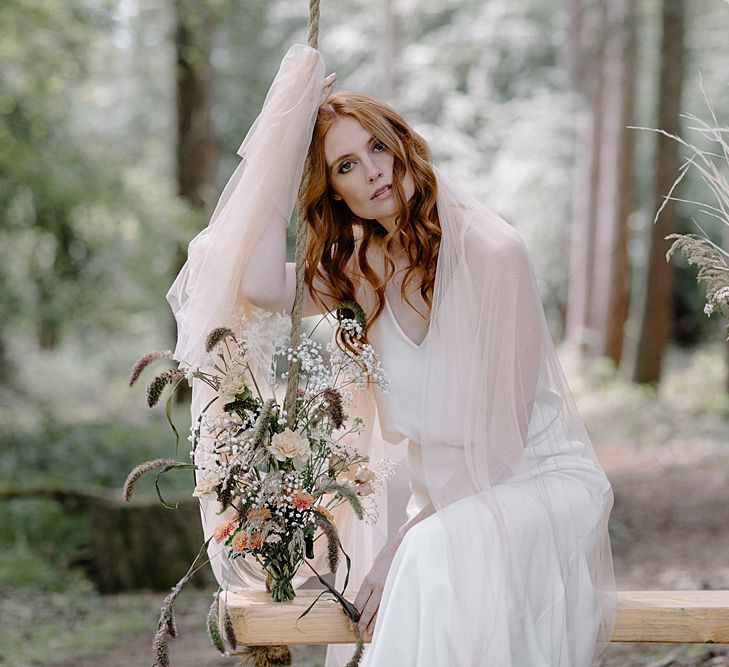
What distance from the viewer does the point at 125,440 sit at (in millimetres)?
11047

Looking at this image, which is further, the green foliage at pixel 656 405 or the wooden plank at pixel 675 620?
the green foliage at pixel 656 405

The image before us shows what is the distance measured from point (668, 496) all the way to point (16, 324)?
6.33 metres

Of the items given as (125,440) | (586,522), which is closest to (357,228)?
(586,522)

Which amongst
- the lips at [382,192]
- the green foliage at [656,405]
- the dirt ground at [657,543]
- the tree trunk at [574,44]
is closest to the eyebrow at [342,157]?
the lips at [382,192]

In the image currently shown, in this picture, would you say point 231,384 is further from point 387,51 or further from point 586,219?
point 387,51

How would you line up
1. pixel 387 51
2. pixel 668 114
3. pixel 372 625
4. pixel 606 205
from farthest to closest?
pixel 387 51 < pixel 606 205 < pixel 668 114 < pixel 372 625

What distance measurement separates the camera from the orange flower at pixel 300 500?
3158 millimetres

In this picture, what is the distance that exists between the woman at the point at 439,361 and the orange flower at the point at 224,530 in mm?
234

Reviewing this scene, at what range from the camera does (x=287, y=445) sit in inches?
123

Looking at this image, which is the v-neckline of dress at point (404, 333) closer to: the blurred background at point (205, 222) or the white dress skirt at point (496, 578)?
the white dress skirt at point (496, 578)

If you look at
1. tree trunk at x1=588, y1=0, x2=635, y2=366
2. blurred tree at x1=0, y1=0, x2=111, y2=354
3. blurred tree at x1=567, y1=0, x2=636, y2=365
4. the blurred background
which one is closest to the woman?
the blurred background

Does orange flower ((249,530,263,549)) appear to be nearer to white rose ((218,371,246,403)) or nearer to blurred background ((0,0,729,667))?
white rose ((218,371,246,403))

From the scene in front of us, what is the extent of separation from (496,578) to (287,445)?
672 mm

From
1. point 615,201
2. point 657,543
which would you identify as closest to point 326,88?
point 657,543
